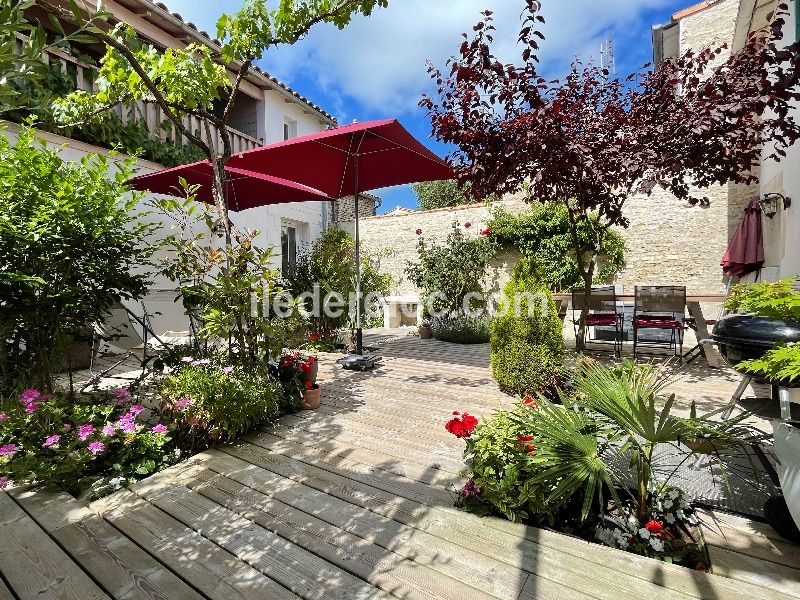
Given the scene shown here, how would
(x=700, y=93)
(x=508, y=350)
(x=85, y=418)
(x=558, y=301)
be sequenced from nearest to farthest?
1. (x=85, y=418)
2. (x=700, y=93)
3. (x=508, y=350)
4. (x=558, y=301)

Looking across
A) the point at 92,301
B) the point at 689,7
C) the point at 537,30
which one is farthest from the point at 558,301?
the point at 689,7

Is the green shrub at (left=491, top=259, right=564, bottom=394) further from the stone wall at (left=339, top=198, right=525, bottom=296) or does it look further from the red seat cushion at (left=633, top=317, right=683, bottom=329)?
the stone wall at (left=339, top=198, right=525, bottom=296)

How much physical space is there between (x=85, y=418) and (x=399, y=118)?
3.83m

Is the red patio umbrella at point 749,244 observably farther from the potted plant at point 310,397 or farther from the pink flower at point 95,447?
the pink flower at point 95,447

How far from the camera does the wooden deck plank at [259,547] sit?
171 centimetres

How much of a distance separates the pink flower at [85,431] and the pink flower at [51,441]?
106 millimetres

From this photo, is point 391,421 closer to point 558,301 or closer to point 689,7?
point 558,301

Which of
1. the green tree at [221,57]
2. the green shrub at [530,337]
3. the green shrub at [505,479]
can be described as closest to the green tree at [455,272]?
the green shrub at [530,337]

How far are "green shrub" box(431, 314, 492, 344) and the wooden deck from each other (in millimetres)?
5195

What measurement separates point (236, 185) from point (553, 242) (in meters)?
6.69

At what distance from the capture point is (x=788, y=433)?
5.94ft

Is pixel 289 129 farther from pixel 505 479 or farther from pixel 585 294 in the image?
pixel 505 479

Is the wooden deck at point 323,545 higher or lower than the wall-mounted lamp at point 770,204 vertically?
lower

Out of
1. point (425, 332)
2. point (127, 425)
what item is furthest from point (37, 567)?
point (425, 332)
